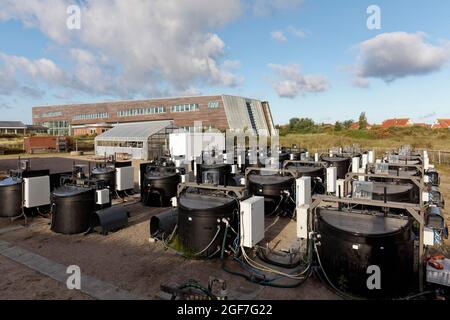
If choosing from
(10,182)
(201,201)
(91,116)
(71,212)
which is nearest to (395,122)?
(91,116)

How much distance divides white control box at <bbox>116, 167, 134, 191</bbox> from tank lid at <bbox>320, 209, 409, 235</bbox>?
10100 millimetres

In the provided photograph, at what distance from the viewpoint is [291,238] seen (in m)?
9.21

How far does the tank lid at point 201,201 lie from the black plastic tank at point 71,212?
329 centimetres

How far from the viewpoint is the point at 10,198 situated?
10.9 meters

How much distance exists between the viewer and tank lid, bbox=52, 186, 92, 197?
9633 mm

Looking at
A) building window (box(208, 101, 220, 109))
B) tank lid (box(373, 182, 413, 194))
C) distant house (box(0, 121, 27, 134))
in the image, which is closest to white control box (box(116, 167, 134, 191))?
tank lid (box(373, 182, 413, 194))

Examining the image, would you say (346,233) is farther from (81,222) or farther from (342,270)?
(81,222)

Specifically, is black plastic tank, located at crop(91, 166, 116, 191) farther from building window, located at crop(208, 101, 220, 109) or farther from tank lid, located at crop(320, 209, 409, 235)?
building window, located at crop(208, 101, 220, 109)

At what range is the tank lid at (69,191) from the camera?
9633 millimetres

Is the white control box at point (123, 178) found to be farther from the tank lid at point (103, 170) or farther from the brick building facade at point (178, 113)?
the brick building facade at point (178, 113)
